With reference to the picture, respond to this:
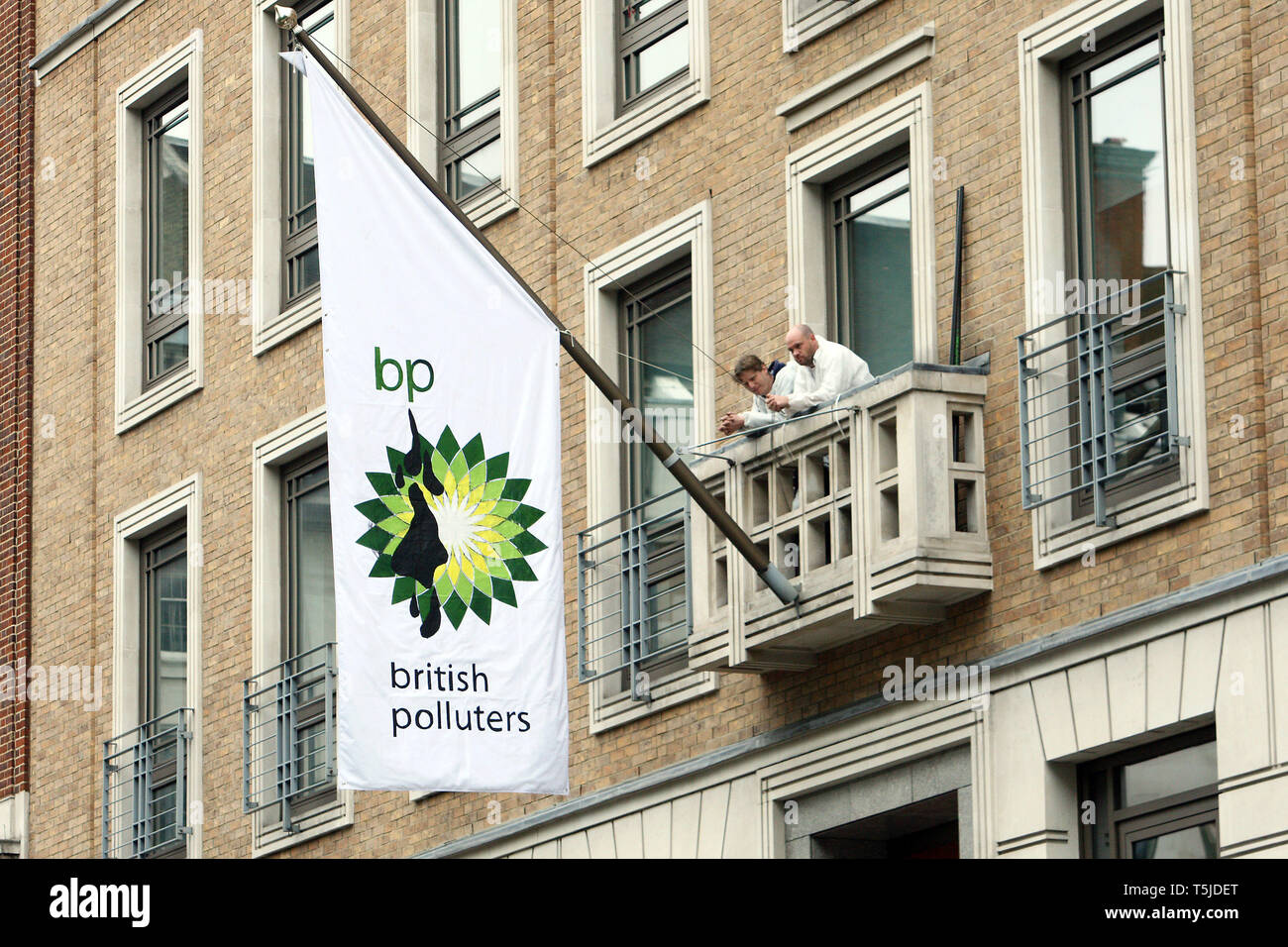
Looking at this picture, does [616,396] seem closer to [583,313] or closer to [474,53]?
[583,313]

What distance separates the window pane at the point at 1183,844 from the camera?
16969 mm

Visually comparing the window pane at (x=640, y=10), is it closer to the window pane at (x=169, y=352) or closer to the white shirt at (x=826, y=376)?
the white shirt at (x=826, y=376)

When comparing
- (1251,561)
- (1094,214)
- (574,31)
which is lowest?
(1251,561)

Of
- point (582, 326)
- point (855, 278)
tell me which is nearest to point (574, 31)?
point (582, 326)

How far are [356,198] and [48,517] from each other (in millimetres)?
12111

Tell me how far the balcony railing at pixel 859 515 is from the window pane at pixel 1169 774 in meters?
1.48

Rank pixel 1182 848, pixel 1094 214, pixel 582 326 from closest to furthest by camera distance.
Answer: pixel 1182 848 < pixel 1094 214 < pixel 582 326

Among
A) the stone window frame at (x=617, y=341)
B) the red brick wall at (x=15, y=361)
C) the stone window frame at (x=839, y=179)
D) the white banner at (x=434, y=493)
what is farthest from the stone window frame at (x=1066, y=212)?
the red brick wall at (x=15, y=361)

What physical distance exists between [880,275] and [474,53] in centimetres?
582

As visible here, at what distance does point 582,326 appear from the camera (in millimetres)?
22562

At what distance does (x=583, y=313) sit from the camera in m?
22.6

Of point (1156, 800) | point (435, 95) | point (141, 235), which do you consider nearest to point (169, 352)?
point (141, 235)
